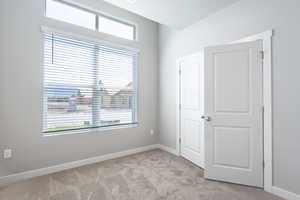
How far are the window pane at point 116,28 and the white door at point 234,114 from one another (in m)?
1.98

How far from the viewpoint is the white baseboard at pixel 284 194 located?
76.0 inches

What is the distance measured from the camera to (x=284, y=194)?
6.58 feet

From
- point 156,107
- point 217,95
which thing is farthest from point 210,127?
point 156,107

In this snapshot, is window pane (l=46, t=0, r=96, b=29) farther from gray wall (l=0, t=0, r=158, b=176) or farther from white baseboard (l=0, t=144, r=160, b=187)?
white baseboard (l=0, t=144, r=160, b=187)

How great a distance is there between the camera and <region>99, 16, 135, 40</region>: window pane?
335 centimetres

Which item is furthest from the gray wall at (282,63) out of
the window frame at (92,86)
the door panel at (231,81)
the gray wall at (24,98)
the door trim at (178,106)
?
the gray wall at (24,98)

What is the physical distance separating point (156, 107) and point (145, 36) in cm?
178

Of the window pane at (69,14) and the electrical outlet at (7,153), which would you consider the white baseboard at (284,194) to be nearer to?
the electrical outlet at (7,153)

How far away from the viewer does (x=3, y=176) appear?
233 cm

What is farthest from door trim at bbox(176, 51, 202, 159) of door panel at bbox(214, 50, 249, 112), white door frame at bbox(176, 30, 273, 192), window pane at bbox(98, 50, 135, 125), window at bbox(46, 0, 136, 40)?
white door frame at bbox(176, 30, 273, 192)

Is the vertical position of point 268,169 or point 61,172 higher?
point 268,169

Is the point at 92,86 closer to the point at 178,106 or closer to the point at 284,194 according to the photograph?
the point at 178,106

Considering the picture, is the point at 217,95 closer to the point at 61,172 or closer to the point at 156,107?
the point at 156,107

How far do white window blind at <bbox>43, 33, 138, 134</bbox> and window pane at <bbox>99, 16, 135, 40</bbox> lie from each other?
36 centimetres
